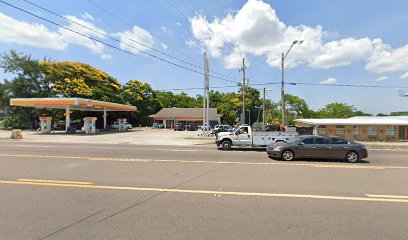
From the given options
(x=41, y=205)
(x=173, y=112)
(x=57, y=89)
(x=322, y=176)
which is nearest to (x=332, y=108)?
(x=173, y=112)

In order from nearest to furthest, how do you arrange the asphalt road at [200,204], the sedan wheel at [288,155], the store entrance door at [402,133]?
the asphalt road at [200,204] < the sedan wheel at [288,155] < the store entrance door at [402,133]

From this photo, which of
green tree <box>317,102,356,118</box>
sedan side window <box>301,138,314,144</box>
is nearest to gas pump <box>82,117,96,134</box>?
sedan side window <box>301,138,314,144</box>

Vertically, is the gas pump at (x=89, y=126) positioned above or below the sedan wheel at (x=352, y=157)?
above

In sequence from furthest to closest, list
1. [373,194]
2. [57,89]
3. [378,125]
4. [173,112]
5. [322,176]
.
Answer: [173,112] → [57,89] → [378,125] → [322,176] → [373,194]

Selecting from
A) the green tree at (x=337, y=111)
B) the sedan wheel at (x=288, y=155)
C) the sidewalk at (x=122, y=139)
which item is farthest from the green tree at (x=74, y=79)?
the green tree at (x=337, y=111)

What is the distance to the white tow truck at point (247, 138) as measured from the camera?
17.0 m

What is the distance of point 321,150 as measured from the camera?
40.9 ft

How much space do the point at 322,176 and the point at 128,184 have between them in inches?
248

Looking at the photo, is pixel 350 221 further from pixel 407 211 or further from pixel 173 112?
pixel 173 112

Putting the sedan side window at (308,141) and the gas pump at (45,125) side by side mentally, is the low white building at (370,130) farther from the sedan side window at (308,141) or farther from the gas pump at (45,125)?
the gas pump at (45,125)

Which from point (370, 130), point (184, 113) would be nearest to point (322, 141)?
point (370, 130)

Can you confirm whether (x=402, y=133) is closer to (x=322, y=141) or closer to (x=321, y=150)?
→ (x=322, y=141)

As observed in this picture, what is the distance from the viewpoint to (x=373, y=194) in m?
6.47

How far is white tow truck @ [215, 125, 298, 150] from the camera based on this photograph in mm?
16984
